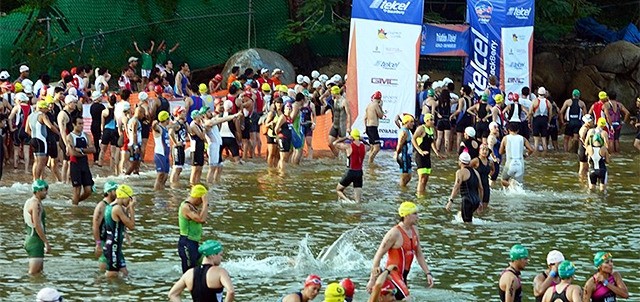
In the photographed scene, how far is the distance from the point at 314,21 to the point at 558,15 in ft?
23.0

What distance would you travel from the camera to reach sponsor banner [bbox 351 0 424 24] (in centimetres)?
3028

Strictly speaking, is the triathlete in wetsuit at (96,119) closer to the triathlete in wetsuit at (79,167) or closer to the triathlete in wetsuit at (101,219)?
the triathlete in wetsuit at (79,167)

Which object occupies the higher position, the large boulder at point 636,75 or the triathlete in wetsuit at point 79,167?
the large boulder at point 636,75

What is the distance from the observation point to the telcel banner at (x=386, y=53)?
30.3 m

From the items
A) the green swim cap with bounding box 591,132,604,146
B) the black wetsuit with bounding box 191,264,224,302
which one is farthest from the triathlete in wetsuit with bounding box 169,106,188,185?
the black wetsuit with bounding box 191,264,224,302

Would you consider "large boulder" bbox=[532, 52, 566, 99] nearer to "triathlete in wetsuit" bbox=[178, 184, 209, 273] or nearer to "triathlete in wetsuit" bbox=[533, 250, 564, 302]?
"triathlete in wetsuit" bbox=[178, 184, 209, 273]

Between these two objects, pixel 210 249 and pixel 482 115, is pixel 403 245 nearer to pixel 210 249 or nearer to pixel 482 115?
pixel 210 249

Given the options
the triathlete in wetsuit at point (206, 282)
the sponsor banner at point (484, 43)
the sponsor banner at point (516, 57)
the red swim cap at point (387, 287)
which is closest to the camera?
the triathlete in wetsuit at point (206, 282)

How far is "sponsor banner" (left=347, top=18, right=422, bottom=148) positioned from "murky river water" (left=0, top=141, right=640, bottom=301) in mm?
3345

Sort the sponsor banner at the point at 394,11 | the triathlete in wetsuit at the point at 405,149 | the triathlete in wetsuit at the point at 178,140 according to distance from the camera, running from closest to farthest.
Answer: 1. the triathlete in wetsuit at the point at 178,140
2. the triathlete in wetsuit at the point at 405,149
3. the sponsor banner at the point at 394,11

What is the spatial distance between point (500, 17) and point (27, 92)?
12304 mm

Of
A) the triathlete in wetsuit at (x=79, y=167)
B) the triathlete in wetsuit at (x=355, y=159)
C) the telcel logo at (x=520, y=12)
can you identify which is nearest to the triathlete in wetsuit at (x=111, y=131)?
the triathlete in wetsuit at (x=79, y=167)

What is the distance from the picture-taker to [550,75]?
38.6m

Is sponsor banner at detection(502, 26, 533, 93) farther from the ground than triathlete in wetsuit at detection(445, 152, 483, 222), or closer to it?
farther from the ground
